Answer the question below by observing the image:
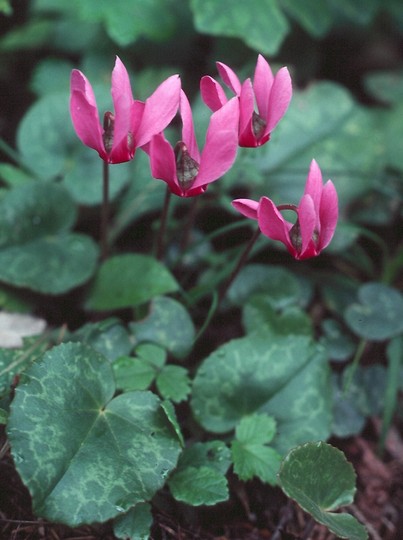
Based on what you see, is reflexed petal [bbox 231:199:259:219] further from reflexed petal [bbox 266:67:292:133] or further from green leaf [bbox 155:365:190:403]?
green leaf [bbox 155:365:190:403]

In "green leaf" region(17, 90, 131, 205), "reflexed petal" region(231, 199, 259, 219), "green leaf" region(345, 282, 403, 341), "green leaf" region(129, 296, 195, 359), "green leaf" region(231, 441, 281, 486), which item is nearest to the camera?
"reflexed petal" region(231, 199, 259, 219)

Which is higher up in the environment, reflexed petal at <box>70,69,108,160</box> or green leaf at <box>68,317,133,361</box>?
reflexed petal at <box>70,69,108,160</box>

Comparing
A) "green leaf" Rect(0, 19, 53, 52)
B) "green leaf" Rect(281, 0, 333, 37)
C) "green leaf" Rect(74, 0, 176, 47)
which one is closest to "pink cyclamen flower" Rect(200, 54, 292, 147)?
"green leaf" Rect(74, 0, 176, 47)

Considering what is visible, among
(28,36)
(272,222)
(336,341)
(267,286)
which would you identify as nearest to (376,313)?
(336,341)

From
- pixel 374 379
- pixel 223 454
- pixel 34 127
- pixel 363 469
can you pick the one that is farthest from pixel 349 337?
pixel 34 127

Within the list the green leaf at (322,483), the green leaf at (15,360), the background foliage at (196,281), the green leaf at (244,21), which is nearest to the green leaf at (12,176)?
the background foliage at (196,281)

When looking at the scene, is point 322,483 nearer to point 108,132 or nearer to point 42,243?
point 108,132

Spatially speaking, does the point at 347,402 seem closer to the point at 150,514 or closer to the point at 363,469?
the point at 363,469
